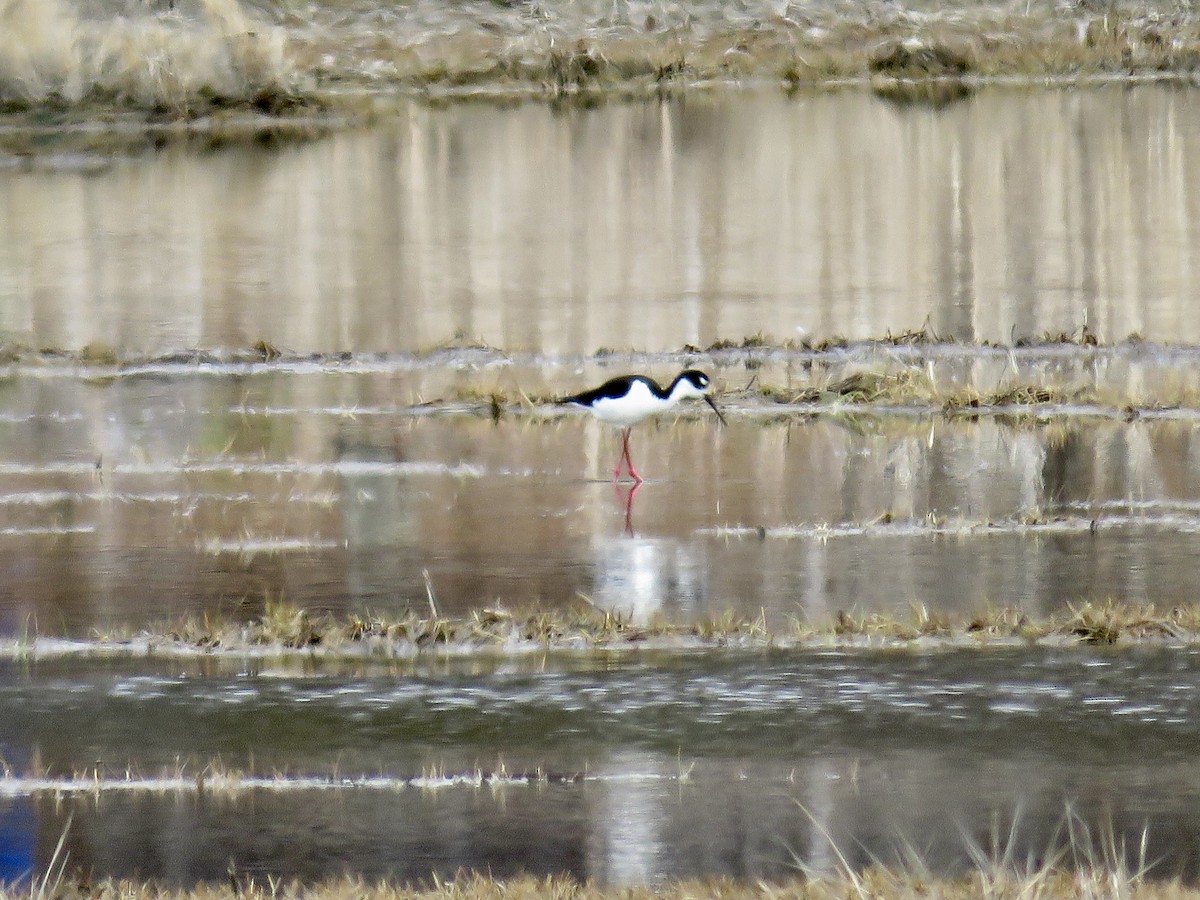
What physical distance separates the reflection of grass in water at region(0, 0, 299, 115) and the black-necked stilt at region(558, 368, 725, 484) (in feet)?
93.9

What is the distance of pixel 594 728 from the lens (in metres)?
8.37

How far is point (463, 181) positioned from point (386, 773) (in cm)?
2595

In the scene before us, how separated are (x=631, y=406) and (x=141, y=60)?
1175 inches

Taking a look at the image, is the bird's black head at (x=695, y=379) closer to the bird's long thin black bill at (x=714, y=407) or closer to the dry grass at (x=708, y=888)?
the bird's long thin black bill at (x=714, y=407)

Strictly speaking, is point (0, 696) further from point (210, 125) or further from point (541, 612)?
point (210, 125)

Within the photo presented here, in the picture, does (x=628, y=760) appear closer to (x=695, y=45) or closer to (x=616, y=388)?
(x=616, y=388)

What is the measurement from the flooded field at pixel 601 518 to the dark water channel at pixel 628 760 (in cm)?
2

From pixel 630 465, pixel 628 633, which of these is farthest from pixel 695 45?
pixel 628 633

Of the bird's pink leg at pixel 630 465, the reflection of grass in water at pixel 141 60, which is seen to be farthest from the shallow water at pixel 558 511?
the reflection of grass in water at pixel 141 60

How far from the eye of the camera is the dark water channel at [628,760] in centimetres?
706

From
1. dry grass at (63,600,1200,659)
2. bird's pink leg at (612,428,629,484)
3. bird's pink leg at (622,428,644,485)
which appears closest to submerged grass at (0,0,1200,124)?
bird's pink leg at (612,428,629,484)

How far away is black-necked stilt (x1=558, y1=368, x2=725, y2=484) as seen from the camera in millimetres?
13867

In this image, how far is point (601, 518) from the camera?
500 inches

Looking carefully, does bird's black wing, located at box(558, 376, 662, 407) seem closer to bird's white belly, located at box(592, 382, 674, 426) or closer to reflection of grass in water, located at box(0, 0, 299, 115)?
bird's white belly, located at box(592, 382, 674, 426)
